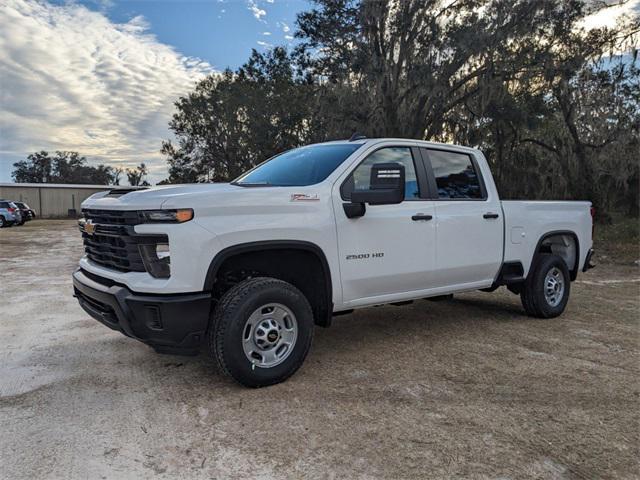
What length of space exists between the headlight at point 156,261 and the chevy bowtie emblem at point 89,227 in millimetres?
805

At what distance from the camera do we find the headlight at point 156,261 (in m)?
3.50

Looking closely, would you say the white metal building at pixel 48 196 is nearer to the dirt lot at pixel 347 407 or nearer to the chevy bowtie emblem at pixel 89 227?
the chevy bowtie emblem at pixel 89 227

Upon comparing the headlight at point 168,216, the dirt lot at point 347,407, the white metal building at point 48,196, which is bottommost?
the dirt lot at point 347,407


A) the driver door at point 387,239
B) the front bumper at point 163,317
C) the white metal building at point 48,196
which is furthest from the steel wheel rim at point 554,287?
the white metal building at point 48,196

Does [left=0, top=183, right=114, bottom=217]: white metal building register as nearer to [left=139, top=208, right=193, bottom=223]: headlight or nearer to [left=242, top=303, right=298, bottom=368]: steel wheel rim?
[left=139, top=208, right=193, bottom=223]: headlight

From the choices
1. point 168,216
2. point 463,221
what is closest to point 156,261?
point 168,216

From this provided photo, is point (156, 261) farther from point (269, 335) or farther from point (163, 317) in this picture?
point (269, 335)

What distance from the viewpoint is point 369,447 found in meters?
2.91

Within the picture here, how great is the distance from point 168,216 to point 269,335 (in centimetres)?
117

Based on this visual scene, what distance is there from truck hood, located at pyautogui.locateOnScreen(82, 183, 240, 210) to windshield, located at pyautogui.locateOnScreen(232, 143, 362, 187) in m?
0.56

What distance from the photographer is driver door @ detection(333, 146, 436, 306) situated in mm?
4195

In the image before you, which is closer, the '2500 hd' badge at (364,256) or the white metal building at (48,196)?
the '2500 hd' badge at (364,256)

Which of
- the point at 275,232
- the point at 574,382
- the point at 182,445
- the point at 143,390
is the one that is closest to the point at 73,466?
the point at 182,445

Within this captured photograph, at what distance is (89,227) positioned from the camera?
13.6 ft
